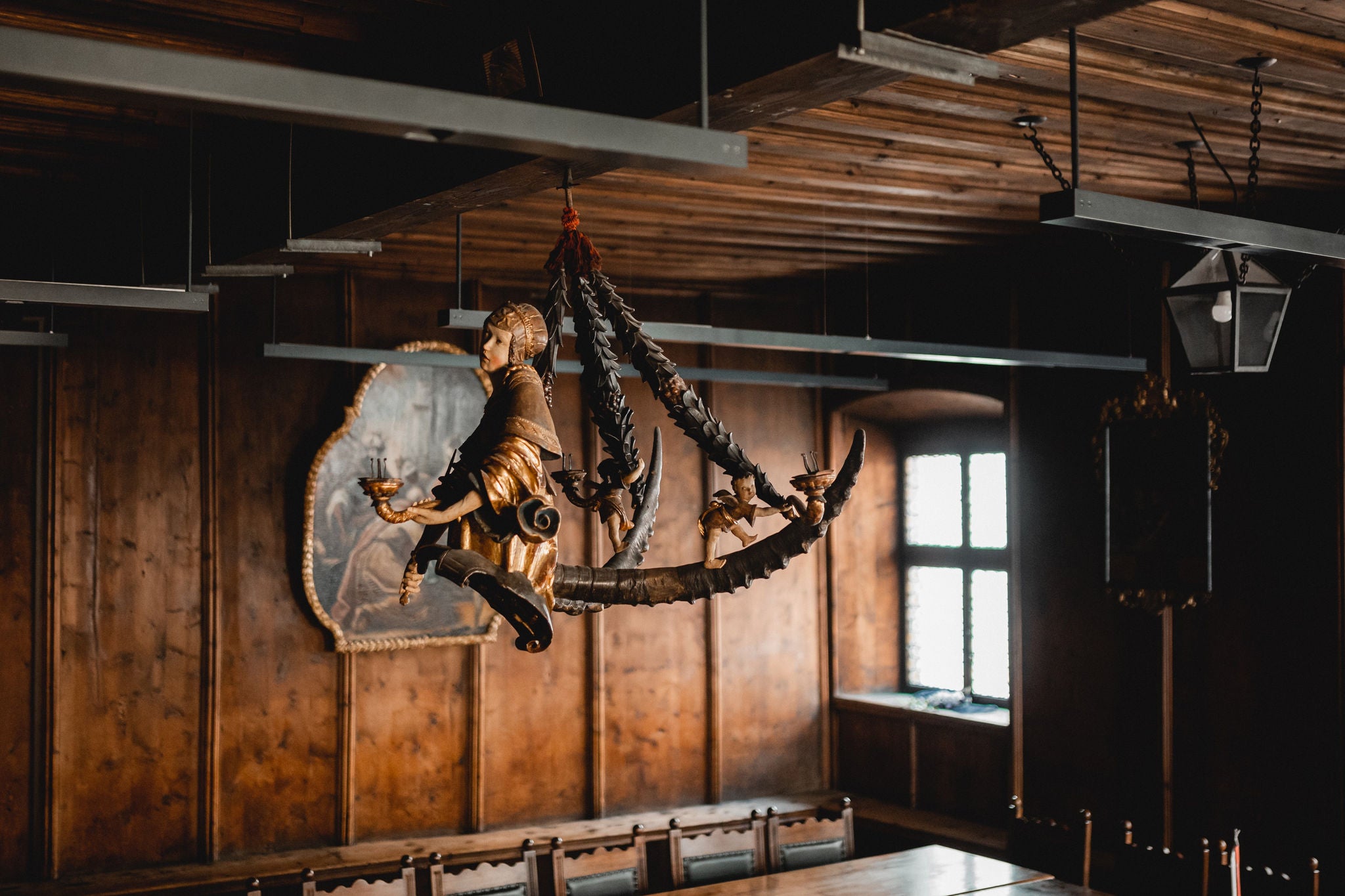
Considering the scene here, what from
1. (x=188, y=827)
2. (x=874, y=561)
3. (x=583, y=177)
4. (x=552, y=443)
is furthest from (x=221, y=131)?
(x=874, y=561)

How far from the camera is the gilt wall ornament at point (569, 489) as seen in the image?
297 centimetres

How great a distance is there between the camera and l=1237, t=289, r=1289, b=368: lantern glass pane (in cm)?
436

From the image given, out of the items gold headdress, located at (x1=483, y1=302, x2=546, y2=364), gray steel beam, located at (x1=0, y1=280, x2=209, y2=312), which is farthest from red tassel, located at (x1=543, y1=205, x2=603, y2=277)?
gray steel beam, located at (x1=0, y1=280, x2=209, y2=312)

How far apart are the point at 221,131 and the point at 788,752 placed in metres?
5.84

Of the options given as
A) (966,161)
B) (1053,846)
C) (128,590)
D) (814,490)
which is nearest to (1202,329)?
(966,161)

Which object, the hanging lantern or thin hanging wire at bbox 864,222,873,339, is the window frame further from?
the hanging lantern

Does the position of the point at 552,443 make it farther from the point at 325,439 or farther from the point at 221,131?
the point at 325,439

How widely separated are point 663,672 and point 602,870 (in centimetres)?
299

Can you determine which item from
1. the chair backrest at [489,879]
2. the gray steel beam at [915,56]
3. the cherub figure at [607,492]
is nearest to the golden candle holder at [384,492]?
the cherub figure at [607,492]

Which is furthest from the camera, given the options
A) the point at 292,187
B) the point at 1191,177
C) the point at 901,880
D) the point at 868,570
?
the point at 868,570

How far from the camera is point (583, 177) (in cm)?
339

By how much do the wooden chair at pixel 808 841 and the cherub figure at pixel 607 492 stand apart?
9.06 feet

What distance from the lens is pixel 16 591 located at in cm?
658

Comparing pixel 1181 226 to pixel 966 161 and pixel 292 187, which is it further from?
pixel 292 187
